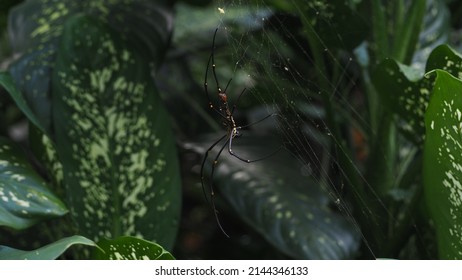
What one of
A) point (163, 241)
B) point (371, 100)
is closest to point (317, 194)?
point (371, 100)

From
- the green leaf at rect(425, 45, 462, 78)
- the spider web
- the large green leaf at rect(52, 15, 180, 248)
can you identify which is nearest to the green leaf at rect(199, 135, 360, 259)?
the spider web

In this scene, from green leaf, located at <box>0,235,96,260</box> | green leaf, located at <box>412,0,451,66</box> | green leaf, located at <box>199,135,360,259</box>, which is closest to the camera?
green leaf, located at <box>0,235,96,260</box>

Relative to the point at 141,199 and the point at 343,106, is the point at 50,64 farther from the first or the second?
the point at 343,106

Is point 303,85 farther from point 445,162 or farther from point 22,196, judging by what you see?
point 22,196

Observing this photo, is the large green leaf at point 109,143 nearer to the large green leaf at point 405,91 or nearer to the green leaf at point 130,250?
the green leaf at point 130,250

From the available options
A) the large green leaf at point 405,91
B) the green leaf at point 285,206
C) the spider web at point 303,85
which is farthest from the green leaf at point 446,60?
the green leaf at point 285,206

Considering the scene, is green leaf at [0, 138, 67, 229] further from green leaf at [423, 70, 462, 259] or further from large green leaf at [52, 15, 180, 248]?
green leaf at [423, 70, 462, 259]
